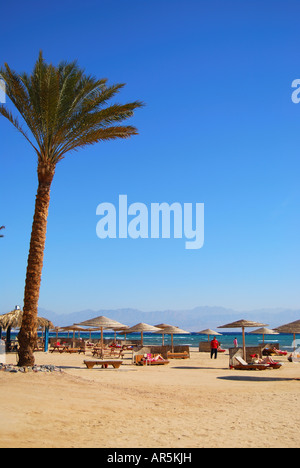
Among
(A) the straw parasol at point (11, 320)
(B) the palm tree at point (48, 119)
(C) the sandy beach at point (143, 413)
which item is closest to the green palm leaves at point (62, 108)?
(B) the palm tree at point (48, 119)

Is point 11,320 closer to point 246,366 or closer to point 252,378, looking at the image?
point 246,366

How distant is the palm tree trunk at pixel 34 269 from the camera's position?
→ 1376 centimetres

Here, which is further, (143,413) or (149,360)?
(149,360)

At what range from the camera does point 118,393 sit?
11.0 metres

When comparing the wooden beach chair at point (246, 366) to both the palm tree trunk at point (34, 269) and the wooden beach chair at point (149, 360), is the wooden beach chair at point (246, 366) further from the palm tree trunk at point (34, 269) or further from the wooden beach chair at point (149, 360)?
the palm tree trunk at point (34, 269)

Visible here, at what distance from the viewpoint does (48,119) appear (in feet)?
46.4

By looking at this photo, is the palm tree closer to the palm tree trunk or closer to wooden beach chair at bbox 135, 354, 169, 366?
the palm tree trunk

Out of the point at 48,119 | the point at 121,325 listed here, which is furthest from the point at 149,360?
the point at 48,119

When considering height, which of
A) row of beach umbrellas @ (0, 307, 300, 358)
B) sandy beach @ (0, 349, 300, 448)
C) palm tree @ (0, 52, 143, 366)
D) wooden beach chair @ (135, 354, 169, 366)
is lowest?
wooden beach chair @ (135, 354, 169, 366)

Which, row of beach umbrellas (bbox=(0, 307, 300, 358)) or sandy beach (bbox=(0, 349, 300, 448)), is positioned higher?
row of beach umbrellas (bbox=(0, 307, 300, 358))

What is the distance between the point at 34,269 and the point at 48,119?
191 inches

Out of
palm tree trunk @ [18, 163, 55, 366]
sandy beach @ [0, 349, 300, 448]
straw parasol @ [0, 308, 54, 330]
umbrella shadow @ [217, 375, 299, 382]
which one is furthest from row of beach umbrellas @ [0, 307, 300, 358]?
palm tree trunk @ [18, 163, 55, 366]

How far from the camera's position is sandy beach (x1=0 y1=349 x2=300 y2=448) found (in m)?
6.27
